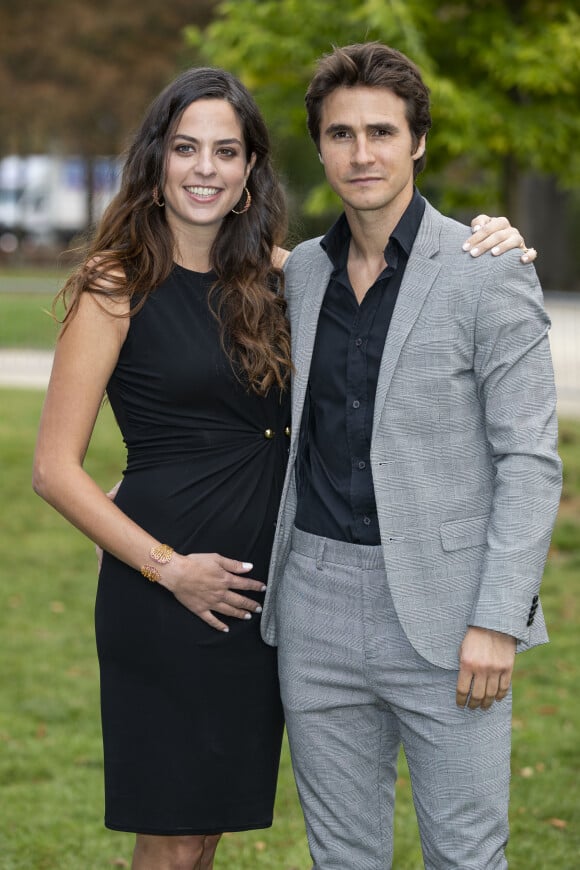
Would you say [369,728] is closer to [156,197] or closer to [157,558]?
[157,558]

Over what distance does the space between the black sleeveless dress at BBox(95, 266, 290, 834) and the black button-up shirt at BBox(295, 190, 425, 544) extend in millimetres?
251

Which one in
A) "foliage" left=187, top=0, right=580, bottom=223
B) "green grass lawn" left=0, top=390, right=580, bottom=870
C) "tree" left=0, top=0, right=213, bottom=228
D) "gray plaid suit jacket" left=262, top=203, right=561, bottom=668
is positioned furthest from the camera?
"tree" left=0, top=0, right=213, bottom=228

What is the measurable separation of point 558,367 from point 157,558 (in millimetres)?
13658

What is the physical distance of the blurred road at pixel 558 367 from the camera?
14439mm

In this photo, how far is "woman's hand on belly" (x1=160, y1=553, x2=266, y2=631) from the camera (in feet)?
11.1

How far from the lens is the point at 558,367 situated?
54.0 feet

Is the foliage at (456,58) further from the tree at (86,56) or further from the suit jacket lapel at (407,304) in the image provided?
the tree at (86,56)

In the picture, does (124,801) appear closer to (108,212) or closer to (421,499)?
(421,499)

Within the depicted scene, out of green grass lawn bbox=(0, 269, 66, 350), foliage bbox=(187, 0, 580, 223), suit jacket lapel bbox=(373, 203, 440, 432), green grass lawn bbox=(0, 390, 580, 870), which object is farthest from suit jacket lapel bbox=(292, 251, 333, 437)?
green grass lawn bbox=(0, 269, 66, 350)

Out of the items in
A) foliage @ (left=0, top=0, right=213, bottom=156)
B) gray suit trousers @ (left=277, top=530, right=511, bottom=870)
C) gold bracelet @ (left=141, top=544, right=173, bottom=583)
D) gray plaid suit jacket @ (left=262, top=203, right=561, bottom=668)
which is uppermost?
foliage @ (left=0, top=0, right=213, bottom=156)

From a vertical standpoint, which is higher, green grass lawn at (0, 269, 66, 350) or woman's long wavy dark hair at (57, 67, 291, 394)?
woman's long wavy dark hair at (57, 67, 291, 394)

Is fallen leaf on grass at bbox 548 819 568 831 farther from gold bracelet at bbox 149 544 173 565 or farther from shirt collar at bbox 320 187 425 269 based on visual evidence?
shirt collar at bbox 320 187 425 269

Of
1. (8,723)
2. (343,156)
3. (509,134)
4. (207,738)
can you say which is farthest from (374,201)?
(509,134)

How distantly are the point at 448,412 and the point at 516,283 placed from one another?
335 millimetres
